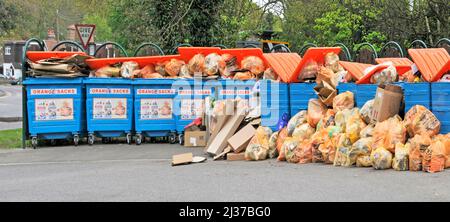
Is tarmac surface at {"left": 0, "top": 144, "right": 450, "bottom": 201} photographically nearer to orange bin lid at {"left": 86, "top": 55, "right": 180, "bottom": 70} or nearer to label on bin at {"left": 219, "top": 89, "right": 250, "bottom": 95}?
label on bin at {"left": 219, "top": 89, "right": 250, "bottom": 95}

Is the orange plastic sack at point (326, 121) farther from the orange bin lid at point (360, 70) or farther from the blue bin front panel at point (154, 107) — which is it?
the blue bin front panel at point (154, 107)

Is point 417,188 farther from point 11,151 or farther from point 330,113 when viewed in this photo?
point 11,151

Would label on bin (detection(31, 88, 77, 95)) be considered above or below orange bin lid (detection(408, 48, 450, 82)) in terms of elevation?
below

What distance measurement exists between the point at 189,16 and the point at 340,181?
1124 cm

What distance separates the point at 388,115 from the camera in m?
9.00

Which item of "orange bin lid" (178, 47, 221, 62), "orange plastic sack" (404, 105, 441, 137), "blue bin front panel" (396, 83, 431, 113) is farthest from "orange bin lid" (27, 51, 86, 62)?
"orange plastic sack" (404, 105, 441, 137)

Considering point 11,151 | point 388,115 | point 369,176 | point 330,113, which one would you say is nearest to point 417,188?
point 369,176

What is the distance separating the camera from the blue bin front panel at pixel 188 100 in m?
12.6

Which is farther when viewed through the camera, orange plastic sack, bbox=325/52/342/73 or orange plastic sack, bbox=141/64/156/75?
orange plastic sack, bbox=141/64/156/75

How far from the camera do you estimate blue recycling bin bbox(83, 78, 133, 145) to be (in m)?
12.5

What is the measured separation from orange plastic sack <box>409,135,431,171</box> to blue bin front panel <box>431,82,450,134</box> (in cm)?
61

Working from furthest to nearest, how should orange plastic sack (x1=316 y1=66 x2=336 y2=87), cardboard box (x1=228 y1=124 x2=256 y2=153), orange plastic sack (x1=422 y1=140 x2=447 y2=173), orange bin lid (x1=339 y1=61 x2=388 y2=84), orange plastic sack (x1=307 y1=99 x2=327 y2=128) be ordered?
orange plastic sack (x1=316 y1=66 x2=336 y2=87) → cardboard box (x1=228 y1=124 x2=256 y2=153) → orange plastic sack (x1=307 y1=99 x2=327 y2=128) → orange bin lid (x1=339 y1=61 x2=388 y2=84) → orange plastic sack (x1=422 y1=140 x2=447 y2=173)

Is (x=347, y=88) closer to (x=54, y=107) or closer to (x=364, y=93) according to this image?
(x=364, y=93)

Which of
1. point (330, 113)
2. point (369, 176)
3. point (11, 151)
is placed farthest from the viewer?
point (11, 151)
